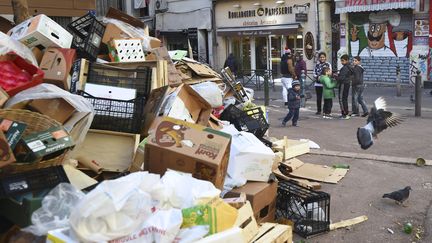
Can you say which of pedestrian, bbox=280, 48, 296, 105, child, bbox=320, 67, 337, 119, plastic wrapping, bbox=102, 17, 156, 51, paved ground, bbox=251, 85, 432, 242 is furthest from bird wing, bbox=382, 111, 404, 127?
pedestrian, bbox=280, 48, 296, 105

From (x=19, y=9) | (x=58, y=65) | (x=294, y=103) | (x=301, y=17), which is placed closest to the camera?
(x=58, y=65)

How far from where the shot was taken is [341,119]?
423 inches

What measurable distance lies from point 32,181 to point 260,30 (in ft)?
59.2

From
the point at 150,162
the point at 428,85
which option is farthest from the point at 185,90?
the point at 428,85

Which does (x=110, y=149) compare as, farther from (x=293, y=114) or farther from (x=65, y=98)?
(x=293, y=114)

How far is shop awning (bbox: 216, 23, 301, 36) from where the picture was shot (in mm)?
19469

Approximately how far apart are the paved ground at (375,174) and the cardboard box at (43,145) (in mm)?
2286

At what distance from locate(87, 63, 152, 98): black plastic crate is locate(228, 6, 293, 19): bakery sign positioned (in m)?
15.4

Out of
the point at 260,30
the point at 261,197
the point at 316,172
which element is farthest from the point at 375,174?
the point at 260,30

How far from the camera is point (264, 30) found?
2045 cm

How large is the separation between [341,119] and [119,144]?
707 cm

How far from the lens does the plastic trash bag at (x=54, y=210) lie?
298cm

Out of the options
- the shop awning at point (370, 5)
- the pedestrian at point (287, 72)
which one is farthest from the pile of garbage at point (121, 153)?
the shop awning at point (370, 5)

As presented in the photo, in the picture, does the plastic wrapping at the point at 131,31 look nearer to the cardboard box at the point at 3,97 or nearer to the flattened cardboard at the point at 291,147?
the flattened cardboard at the point at 291,147
